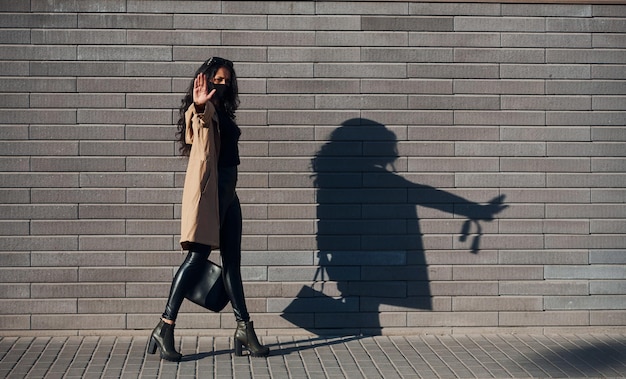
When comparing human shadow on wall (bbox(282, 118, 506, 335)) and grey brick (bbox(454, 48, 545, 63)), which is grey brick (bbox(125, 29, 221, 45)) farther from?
grey brick (bbox(454, 48, 545, 63))

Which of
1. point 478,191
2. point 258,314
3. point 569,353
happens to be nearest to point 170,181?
point 258,314

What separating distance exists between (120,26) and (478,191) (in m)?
2.92

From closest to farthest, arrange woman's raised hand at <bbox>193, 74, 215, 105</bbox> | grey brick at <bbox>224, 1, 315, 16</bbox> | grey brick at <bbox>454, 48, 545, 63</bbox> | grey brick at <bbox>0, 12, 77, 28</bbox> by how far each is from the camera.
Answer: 1. woman's raised hand at <bbox>193, 74, 215, 105</bbox>
2. grey brick at <bbox>0, 12, 77, 28</bbox>
3. grey brick at <bbox>224, 1, 315, 16</bbox>
4. grey brick at <bbox>454, 48, 545, 63</bbox>

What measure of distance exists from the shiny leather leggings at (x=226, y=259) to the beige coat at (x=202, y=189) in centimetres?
15

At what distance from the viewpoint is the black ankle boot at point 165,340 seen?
22.5 feet

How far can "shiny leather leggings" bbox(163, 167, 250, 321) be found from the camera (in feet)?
22.6

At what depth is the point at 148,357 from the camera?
23.0 ft

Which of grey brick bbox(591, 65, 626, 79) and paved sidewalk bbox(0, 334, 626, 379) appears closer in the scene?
paved sidewalk bbox(0, 334, 626, 379)

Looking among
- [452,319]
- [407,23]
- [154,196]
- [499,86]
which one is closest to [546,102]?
[499,86]

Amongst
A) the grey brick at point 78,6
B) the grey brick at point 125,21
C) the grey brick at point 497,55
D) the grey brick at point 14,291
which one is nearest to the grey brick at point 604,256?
the grey brick at point 497,55

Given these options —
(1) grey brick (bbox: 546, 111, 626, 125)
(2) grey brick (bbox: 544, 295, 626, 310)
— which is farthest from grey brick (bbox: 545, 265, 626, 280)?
(1) grey brick (bbox: 546, 111, 626, 125)

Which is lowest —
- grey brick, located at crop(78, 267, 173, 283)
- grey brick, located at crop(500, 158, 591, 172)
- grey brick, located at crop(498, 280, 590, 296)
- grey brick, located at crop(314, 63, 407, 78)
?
grey brick, located at crop(498, 280, 590, 296)

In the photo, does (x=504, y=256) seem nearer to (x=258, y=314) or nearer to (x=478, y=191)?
(x=478, y=191)

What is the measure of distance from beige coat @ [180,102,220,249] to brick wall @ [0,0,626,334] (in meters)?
0.83
